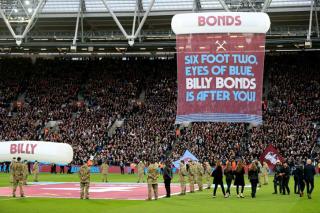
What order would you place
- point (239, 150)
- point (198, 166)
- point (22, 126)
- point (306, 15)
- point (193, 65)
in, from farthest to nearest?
point (22, 126), point (306, 15), point (239, 150), point (198, 166), point (193, 65)

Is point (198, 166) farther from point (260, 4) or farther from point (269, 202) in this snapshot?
point (260, 4)

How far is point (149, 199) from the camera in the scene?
2455cm

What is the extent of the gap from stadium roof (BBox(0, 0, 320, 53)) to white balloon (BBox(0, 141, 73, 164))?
8038 millimetres

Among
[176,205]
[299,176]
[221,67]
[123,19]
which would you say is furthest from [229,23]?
[123,19]

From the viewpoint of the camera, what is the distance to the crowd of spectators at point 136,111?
162 feet

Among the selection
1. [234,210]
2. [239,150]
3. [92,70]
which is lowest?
[234,210]

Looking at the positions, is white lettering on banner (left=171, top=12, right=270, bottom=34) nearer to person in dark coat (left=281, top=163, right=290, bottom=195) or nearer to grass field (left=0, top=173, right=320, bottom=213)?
person in dark coat (left=281, top=163, right=290, bottom=195)

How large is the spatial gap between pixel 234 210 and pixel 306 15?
3442 cm

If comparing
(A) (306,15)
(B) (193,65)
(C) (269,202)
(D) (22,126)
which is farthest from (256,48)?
(D) (22,126)

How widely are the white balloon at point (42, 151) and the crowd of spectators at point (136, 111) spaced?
6050 mm

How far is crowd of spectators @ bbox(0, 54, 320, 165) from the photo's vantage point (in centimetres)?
4944

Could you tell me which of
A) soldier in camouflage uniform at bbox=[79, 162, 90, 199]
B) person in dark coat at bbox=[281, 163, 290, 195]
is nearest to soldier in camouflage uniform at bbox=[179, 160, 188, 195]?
person in dark coat at bbox=[281, 163, 290, 195]

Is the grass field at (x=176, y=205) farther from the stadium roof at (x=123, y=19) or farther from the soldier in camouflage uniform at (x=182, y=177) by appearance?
the stadium roof at (x=123, y=19)

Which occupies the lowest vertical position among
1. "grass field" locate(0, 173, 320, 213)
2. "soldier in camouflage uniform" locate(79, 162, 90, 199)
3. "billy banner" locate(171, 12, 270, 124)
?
"grass field" locate(0, 173, 320, 213)
